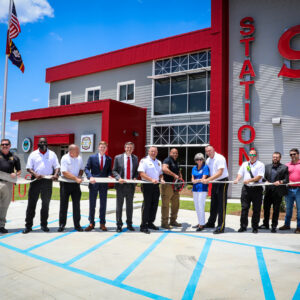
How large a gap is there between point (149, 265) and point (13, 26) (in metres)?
14.9

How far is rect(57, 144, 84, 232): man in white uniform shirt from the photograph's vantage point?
6387 millimetres

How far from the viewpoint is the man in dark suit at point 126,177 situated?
651 centimetres

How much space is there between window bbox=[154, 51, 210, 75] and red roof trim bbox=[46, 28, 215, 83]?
422mm

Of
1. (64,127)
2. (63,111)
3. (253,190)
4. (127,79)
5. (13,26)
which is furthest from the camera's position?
(127,79)

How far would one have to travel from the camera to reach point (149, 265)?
4332 millimetres

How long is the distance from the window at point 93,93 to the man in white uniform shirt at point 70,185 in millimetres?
15326

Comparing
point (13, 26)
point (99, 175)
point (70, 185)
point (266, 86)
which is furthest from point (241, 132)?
point (13, 26)

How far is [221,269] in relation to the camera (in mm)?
4191

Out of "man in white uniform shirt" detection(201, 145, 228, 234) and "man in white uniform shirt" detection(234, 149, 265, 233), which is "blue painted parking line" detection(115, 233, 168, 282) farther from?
"man in white uniform shirt" detection(234, 149, 265, 233)

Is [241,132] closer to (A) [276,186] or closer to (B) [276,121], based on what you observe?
(B) [276,121]

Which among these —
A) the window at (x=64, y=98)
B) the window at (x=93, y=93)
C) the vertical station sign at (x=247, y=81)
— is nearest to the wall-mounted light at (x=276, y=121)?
the vertical station sign at (x=247, y=81)

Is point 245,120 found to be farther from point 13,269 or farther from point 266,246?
point 13,269

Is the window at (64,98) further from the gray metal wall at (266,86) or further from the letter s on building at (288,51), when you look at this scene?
the letter s on building at (288,51)

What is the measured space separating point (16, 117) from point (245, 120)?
17514 millimetres
